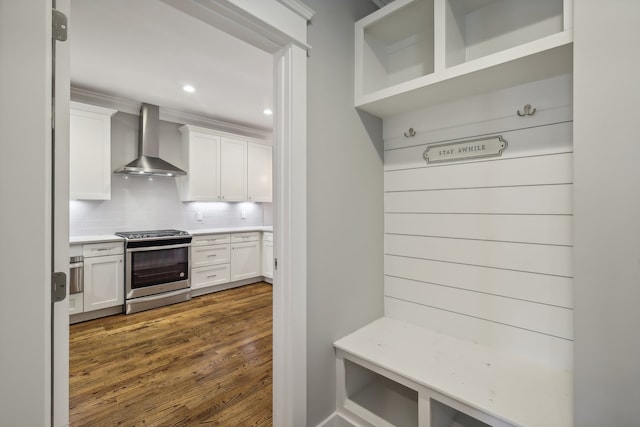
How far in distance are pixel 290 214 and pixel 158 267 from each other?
299 centimetres

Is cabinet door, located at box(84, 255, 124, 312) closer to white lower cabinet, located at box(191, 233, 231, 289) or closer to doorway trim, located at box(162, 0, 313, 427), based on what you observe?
white lower cabinet, located at box(191, 233, 231, 289)

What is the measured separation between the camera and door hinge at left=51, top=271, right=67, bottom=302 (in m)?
0.81

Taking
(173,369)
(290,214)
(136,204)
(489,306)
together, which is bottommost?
(173,369)

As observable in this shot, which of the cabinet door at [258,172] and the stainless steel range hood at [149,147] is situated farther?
the cabinet door at [258,172]

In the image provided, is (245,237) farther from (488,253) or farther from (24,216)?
(24,216)

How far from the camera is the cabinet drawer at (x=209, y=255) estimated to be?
4031mm

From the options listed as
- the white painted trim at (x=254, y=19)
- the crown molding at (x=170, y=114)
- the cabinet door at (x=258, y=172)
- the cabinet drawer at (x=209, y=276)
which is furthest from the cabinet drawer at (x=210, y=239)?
the white painted trim at (x=254, y=19)

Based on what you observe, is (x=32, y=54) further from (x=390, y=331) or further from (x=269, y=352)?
(x=269, y=352)

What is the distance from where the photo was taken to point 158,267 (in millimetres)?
3631

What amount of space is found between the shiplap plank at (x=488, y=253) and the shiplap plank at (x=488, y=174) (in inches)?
12.8

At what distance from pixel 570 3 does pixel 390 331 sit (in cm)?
174

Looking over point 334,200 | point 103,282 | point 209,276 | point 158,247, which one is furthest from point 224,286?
point 334,200

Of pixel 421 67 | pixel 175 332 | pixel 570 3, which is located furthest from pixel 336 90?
pixel 175 332

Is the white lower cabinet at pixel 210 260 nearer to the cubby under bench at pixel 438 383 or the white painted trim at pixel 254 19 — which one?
the cubby under bench at pixel 438 383
